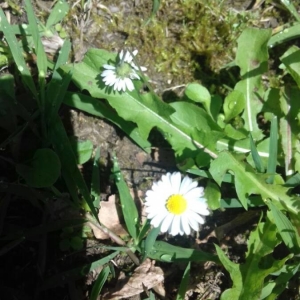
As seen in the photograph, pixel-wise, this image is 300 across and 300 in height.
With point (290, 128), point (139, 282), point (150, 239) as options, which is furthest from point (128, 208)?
point (290, 128)

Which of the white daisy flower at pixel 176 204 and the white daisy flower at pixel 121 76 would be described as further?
the white daisy flower at pixel 121 76

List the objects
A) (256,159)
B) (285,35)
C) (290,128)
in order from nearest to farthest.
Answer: (256,159), (290,128), (285,35)

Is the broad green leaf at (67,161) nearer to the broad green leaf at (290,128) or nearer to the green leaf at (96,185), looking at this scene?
the green leaf at (96,185)

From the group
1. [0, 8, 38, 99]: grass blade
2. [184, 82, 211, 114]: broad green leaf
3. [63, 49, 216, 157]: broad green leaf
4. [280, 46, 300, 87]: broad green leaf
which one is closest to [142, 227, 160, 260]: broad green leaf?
[63, 49, 216, 157]: broad green leaf

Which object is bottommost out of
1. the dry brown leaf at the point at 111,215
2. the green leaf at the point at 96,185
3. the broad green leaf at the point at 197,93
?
the dry brown leaf at the point at 111,215

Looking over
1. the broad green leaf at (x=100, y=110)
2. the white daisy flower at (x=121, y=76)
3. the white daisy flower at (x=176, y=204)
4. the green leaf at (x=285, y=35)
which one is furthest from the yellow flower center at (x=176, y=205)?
the green leaf at (x=285, y=35)

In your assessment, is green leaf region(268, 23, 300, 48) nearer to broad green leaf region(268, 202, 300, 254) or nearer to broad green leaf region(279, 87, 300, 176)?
broad green leaf region(279, 87, 300, 176)

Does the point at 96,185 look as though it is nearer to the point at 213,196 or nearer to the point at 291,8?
the point at 213,196
